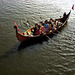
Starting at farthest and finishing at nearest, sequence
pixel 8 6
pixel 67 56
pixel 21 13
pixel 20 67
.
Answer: pixel 8 6
pixel 21 13
pixel 67 56
pixel 20 67

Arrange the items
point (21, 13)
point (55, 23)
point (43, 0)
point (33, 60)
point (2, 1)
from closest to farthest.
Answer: point (33, 60) < point (55, 23) < point (21, 13) < point (2, 1) < point (43, 0)

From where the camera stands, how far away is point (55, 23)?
15.7 m

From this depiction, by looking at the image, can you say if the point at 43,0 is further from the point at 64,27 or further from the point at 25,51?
the point at 25,51

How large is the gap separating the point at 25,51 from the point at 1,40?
3.58m

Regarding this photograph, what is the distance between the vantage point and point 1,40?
12078 mm

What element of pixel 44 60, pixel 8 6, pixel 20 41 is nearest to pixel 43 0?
pixel 8 6

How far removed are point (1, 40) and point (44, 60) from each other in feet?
19.8

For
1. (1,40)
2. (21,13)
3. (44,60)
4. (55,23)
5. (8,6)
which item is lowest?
(44,60)

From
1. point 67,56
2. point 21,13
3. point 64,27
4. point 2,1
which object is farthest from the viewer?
point 2,1

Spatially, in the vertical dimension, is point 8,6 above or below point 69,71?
above

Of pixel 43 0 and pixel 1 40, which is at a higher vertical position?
pixel 43 0

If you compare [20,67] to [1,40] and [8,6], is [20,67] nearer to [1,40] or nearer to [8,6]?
[1,40]

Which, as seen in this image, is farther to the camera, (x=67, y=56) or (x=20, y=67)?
(x=67, y=56)

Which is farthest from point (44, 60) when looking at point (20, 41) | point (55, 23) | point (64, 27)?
point (64, 27)
